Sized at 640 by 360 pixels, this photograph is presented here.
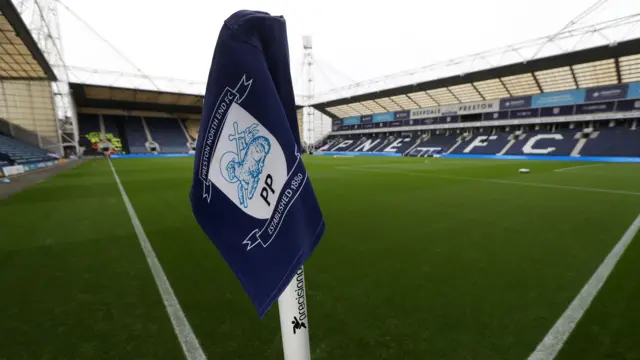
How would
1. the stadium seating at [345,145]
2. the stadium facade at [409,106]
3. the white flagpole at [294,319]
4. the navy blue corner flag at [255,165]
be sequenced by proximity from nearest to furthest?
1. the navy blue corner flag at [255,165]
2. the white flagpole at [294,319]
3. the stadium facade at [409,106]
4. the stadium seating at [345,145]

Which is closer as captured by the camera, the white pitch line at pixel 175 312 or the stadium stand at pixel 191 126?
the white pitch line at pixel 175 312

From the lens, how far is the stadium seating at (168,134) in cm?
4772

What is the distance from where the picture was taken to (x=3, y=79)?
2430 cm

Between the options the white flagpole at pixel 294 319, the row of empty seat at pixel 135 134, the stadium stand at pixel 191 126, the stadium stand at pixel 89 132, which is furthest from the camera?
the stadium stand at pixel 191 126

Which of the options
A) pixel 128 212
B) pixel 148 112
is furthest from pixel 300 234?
Result: pixel 148 112

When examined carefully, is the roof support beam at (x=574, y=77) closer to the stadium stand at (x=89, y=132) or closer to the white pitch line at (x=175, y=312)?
the white pitch line at (x=175, y=312)

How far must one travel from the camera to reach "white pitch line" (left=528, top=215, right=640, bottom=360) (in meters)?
1.72

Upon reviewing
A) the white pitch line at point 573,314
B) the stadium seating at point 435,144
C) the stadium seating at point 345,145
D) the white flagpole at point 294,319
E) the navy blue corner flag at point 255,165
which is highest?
the navy blue corner flag at point 255,165

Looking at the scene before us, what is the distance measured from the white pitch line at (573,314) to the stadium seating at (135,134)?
5339 cm

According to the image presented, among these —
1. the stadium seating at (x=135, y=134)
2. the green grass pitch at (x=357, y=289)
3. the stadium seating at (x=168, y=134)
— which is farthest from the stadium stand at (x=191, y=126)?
the green grass pitch at (x=357, y=289)

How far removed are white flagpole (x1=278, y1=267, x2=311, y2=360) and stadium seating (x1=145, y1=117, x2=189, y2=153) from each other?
5311 centimetres

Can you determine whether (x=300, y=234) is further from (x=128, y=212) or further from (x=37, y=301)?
(x=128, y=212)

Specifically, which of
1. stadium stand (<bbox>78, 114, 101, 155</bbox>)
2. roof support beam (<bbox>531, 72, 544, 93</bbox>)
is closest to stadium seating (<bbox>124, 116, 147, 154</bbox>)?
stadium stand (<bbox>78, 114, 101, 155</bbox>)

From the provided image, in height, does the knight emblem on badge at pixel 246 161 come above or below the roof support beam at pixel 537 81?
below
